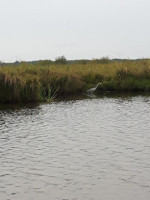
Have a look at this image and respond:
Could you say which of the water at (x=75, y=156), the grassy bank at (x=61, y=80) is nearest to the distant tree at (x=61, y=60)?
the grassy bank at (x=61, y=80)

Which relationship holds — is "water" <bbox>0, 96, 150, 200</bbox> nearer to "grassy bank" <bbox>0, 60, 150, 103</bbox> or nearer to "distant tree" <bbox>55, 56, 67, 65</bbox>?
"grassy bank" <bbox>0, 60, 150, 103</bbox>

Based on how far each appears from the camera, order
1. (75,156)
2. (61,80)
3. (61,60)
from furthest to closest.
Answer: (61,60) < (61,80) < (75,156)

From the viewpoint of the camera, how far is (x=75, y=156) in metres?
12.8

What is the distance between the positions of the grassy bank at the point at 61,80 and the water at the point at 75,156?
5.08 meters

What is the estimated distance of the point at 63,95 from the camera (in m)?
33.2

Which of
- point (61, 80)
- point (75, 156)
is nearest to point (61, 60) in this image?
point (61, 80)

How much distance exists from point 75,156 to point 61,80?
20104mm

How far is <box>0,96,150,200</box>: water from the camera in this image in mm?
9766

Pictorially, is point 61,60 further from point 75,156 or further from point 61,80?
point 75,156

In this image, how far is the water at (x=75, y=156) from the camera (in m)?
9.77

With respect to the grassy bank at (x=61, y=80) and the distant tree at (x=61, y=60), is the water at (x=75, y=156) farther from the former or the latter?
the distant tree at (x=61, y=60)

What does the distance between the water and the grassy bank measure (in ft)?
16.7

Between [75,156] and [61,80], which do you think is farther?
[61,80]

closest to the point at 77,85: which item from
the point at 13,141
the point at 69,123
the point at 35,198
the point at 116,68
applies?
the point at 116,68
